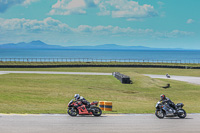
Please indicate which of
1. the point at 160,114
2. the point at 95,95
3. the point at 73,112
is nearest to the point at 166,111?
the point at 160,114

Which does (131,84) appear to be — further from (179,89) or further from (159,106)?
(159,106)

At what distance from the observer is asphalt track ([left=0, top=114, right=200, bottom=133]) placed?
1841 cm

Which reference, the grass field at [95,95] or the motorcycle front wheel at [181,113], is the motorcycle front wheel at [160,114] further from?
the grass field at [95,95]

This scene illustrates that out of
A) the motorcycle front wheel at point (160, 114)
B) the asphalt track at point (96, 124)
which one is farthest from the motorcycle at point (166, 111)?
the asphalt track at point (96, 124)

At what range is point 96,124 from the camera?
20.1 meters

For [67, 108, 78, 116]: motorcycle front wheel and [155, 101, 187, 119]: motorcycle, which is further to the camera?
[67, 108, 78, 116]: motorcycle front wheel

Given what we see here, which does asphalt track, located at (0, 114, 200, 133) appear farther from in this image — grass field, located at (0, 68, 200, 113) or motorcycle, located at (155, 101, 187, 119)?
grass field, located at (0, 68, 200, 113)

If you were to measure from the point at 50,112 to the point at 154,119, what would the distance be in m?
7.97

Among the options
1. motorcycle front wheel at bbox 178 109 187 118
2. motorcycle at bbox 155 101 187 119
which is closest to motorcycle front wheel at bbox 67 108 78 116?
motorcycle at bbox 155 101 187 119

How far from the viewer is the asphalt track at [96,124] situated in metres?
18.4

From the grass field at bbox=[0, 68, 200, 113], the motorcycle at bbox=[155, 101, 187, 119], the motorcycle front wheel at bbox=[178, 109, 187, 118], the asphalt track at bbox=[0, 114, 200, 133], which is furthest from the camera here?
the grass field at bbox=[0, 68, 200, 113]

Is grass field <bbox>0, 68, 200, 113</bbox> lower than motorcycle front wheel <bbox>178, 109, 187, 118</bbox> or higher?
lower

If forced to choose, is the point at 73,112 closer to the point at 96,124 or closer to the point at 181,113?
the point at 96,124

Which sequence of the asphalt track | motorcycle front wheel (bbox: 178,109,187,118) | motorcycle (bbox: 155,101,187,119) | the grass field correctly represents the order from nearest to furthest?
1. the asphalt track
2. motorcycle (bbox: 155,101,187,119)
3. motorcycle front wheel (bbox: 178,109,187,118)
4. the grass field
